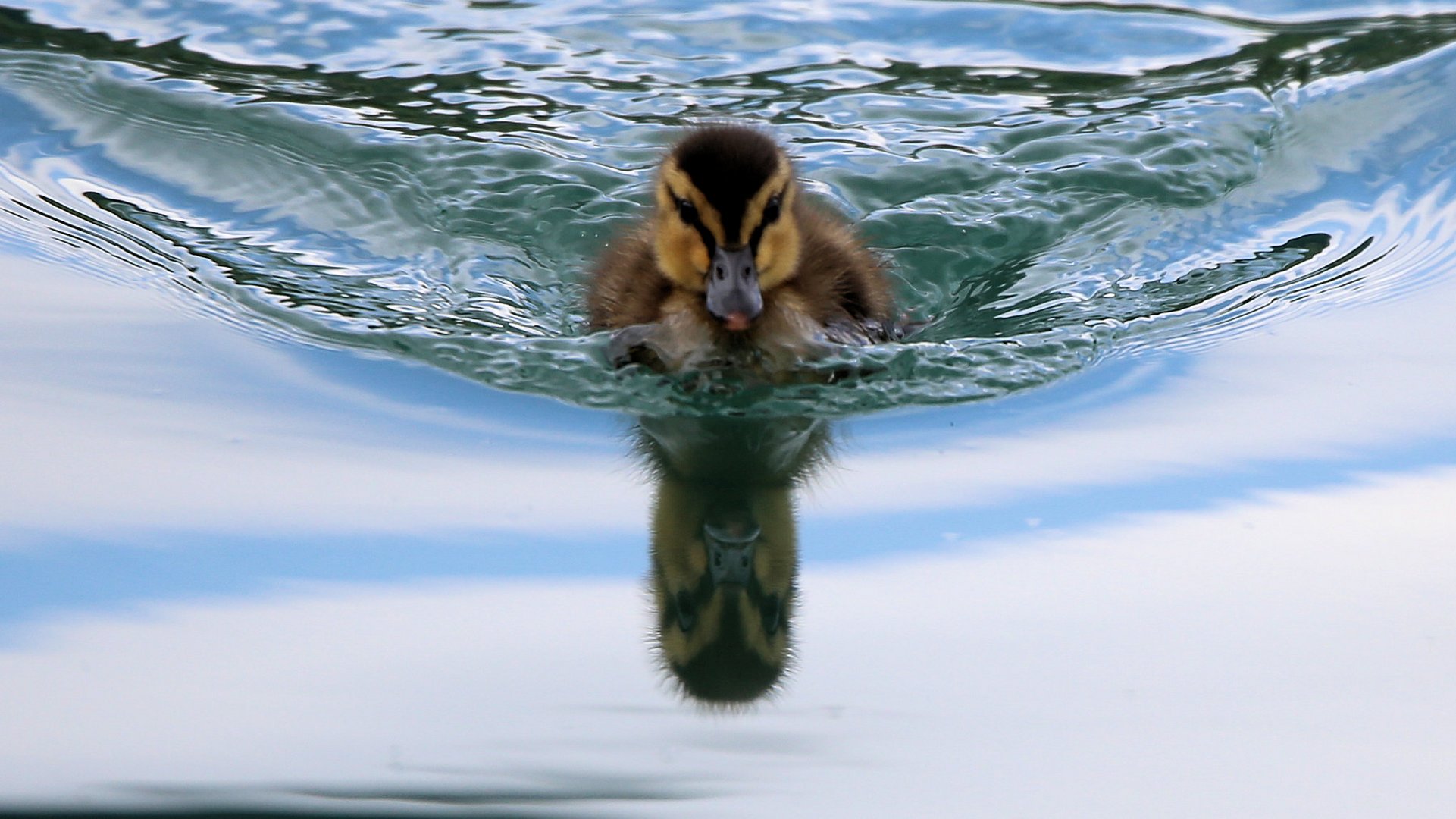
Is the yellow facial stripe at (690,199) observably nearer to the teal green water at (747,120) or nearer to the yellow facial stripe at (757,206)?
the yellow facial stripe at (757,206)

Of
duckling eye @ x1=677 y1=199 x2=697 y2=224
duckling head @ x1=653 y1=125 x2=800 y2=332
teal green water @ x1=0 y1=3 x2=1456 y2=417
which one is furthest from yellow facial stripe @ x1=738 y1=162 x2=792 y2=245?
teal green water @ x1=0 y1=3 x2=1456 y2=417

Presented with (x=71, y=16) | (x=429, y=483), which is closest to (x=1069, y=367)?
(x=429, y=483)

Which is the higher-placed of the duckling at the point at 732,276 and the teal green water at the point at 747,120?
the teal green water at the point at 747,120

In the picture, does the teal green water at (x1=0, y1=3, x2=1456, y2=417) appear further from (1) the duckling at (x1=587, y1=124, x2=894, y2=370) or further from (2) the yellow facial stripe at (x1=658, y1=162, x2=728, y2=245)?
(2) the yellow facial stripe at (x1=658, y1=162, x2=728, y2=245)

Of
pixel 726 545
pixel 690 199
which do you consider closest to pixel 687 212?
pixel 690 199

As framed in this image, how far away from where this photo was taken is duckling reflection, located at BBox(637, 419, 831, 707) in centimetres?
314

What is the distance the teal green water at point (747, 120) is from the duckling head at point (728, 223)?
0.95 ft

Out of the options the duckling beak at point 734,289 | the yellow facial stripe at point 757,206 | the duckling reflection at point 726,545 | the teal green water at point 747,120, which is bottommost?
the duckling reflection at point 726,545

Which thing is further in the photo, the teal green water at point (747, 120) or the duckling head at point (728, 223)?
the teal green water at point (747, 120)

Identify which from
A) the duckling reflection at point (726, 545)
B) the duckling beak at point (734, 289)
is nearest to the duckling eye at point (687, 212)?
the duckling beak at point (734, 289)

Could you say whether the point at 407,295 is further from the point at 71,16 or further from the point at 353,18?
the point at 71,16

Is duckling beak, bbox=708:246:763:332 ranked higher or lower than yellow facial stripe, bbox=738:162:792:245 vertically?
lower

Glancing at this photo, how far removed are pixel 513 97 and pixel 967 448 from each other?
3.46 m

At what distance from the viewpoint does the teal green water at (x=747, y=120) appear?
500cm
